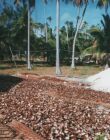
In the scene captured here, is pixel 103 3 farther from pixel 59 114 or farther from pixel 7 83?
pixel 59 114

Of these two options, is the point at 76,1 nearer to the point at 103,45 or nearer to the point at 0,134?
the point at 103,45

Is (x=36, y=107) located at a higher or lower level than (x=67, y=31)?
lower

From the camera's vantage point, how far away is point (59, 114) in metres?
14.3

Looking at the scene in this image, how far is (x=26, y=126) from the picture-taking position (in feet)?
39.0

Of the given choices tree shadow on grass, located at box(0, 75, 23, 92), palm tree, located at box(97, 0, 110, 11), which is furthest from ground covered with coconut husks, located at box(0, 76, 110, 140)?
palm tree, located at box(97, 0, 110, 11)

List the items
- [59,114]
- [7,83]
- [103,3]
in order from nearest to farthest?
[59,114], [7,83], [103,3]

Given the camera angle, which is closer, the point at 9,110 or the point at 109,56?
the point at 9,110

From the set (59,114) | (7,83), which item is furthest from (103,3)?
(59,114)

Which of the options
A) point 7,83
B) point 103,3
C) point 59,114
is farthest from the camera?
point 103,3

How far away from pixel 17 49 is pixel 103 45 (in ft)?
54.7

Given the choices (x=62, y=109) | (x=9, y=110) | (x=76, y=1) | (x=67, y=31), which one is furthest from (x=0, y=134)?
(x=67, y=31)

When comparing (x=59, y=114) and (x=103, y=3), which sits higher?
(x=103, y=3)

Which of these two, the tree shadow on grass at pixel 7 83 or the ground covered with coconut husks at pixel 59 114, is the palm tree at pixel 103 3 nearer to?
the tree shadow on grass at pixel 7 83

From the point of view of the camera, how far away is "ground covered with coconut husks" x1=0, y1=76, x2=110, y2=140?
1139 cm
